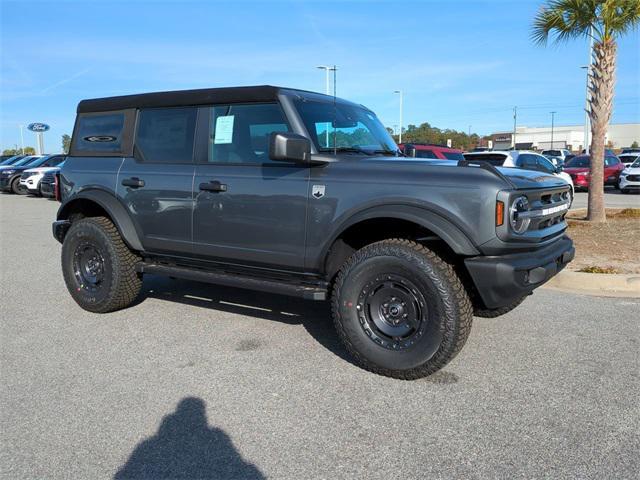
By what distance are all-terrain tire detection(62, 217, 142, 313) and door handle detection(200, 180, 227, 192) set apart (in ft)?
4.06

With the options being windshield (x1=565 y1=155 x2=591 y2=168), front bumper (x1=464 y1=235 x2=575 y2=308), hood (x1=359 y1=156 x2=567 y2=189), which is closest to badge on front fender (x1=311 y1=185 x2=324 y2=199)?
hood (x1=359 y1=156 x2=567 y2=189)

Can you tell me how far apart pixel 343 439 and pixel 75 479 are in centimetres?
137

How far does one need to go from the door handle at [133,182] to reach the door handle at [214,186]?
766 mm

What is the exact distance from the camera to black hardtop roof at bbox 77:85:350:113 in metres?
4.53

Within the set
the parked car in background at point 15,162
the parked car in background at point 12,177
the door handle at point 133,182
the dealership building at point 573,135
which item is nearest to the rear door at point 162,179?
the door handle at point 133,182

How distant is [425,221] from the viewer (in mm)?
3746

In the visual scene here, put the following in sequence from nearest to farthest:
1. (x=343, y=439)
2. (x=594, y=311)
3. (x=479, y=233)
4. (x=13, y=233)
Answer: (x=343, y=439), (x=479, y=233), (x=594, y=311), (x=13, y=233)

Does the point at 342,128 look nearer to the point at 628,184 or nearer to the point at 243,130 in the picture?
the point at 243,130

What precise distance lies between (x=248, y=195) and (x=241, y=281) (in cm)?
70

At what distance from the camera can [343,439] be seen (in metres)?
3.10

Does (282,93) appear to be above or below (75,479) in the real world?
above

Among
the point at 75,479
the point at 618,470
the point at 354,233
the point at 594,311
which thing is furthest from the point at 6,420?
the point at 594,311

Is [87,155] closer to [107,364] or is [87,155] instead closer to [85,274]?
[85,274]

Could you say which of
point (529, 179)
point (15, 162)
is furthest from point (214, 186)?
point (15, 162)
